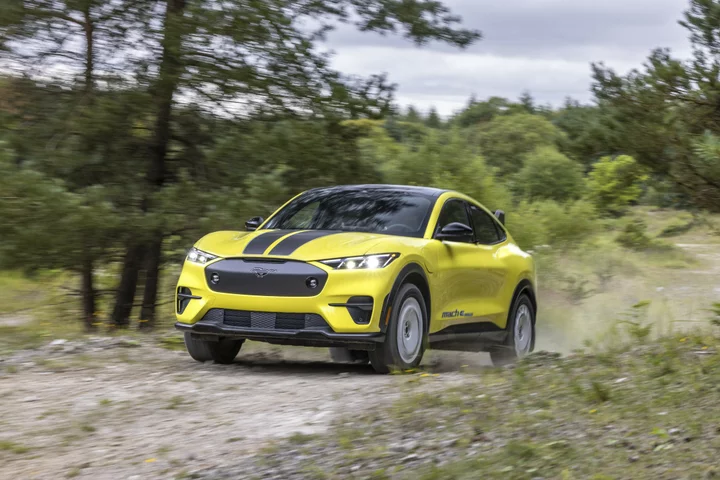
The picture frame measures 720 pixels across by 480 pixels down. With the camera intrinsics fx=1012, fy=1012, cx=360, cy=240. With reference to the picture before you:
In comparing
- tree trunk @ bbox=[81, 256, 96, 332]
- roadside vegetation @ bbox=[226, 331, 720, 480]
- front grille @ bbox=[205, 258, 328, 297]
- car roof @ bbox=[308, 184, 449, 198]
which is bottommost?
tree trunk @ bbox=[81, 256, 96, 332]

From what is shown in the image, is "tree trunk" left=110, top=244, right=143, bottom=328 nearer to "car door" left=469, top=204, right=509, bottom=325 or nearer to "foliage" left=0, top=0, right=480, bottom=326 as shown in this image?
"foliage" left=0, top=0, right=480, bottom=326

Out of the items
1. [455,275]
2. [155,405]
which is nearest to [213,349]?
[155,405]

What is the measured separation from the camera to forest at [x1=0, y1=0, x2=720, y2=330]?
42.3 feet

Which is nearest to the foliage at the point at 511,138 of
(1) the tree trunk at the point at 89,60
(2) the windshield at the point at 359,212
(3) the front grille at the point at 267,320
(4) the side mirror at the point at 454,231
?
(1) the tree trunk at the point at 89,60

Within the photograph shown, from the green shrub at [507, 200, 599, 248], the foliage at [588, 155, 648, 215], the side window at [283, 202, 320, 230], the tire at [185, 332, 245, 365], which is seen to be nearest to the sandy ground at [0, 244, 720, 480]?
the tire at [185, 332, 245, 365]

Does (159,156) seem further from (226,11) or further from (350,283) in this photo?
(350,283)

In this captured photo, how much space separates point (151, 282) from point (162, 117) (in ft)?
8.44

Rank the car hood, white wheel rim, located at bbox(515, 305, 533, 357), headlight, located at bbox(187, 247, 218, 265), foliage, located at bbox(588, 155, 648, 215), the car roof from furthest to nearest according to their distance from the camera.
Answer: foliage, located at bbox(588, 155, 648, 215)
white wheel rim, located at bbox(515, 305, 533, 357)
the car roof
headlight, located at bbox(187, 247, 218, 265)
the car hood

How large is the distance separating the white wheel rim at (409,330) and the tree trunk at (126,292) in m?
7.55

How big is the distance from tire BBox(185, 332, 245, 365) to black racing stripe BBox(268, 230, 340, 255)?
1202 mm

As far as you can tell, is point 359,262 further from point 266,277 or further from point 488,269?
point 488,269

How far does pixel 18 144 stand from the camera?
46.1 feet

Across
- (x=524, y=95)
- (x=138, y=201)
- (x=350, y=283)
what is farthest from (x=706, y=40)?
(x=524, y=95)

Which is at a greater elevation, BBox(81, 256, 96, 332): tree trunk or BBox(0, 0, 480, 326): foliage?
BBox(0, 0, 480, 326): foliage
